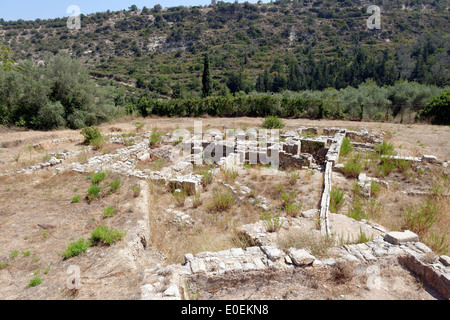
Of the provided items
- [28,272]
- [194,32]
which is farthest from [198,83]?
[28,272]

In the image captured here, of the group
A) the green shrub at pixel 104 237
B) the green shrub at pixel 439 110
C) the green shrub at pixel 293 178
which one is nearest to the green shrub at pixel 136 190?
the green shrub at pixel 104 237

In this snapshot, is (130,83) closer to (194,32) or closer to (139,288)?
(194,32)

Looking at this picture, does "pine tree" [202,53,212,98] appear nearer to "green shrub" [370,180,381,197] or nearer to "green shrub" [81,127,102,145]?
"green shrub" [81,127,102,145]

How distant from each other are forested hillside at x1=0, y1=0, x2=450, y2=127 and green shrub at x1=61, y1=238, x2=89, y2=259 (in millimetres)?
29798

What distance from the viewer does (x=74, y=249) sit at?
5.09 m

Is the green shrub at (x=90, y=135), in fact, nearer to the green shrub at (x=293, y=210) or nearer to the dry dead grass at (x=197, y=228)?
the dry dead grass at (x=197, y=228)

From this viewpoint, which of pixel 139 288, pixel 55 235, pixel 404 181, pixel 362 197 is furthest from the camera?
pixel 404 181

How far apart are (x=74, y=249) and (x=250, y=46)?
77.8 meters

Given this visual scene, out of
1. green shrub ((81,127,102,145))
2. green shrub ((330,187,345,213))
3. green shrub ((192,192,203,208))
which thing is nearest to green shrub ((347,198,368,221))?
green shrub ((330,187,345,213))

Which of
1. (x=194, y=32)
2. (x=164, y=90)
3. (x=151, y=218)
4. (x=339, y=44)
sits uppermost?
(x=194, y=32)

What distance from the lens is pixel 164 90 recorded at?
50156 millimetres

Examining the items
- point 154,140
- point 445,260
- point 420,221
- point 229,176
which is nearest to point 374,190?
point 420,221

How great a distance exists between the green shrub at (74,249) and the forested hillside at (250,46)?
29.8m

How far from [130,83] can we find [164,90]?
1024cm
